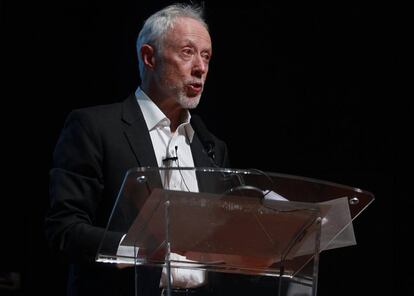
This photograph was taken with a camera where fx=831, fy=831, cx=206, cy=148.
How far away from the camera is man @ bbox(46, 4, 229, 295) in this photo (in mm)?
2502

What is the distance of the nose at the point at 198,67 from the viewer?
122 inches

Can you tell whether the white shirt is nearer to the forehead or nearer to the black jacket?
the black jacket

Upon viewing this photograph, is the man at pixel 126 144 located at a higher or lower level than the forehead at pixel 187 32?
lower

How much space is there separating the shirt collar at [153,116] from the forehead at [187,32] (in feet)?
0.79

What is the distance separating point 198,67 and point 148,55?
0.25 metres

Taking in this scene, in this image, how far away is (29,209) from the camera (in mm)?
3691

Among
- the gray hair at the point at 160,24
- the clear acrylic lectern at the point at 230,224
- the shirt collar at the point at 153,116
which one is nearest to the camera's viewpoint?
the clear acrylic lectern at the point at 230,224

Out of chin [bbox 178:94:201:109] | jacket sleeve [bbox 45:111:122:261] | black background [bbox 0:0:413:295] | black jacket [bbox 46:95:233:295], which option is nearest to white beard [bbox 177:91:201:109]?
chin [bbox 178:94:201:109]

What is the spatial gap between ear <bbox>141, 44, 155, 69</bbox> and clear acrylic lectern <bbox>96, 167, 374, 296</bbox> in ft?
4.00

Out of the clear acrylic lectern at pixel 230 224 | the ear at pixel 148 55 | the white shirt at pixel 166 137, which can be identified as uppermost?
the ear at pixel 148 55

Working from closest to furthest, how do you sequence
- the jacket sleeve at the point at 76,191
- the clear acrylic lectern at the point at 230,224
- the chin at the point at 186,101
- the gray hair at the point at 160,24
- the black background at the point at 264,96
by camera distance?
the clear acrylic lectern at the point at 230,224 → the jacket sleeve at the point at 76,191 → the chin at the point at 186,101 → the gray hair at the point at 160,24 → the black background at the point at 264,96

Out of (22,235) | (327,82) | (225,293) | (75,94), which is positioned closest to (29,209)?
(22,235)

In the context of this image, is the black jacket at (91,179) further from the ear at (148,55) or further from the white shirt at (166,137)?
the ear at (148,55)

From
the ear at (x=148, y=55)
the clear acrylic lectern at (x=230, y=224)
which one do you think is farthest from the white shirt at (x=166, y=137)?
the clear acrylic lectern at (x=230, y=224)
